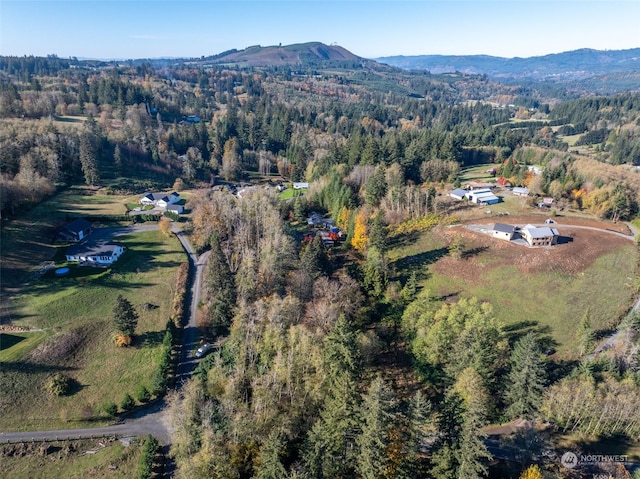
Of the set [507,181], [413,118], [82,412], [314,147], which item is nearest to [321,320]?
[82,412]

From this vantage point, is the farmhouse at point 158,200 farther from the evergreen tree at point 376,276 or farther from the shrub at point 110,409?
the shrub at point 110,409

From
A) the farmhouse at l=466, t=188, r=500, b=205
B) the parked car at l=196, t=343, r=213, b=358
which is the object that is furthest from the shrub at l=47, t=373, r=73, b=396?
the farmhouse at l=466, t=188, r=500, b=205

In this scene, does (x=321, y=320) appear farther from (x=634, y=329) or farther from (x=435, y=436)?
(x=634, y=329)

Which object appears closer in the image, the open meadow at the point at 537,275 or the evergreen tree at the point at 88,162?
the open meadow at the point at 537,275

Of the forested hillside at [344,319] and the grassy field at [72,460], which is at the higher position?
the forested hillside at [344,319]

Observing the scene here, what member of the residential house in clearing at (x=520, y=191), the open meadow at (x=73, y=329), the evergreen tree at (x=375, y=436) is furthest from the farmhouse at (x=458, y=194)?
the evergreen tree at (x=375, y=436)

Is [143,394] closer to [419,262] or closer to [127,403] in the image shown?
[127,403]
